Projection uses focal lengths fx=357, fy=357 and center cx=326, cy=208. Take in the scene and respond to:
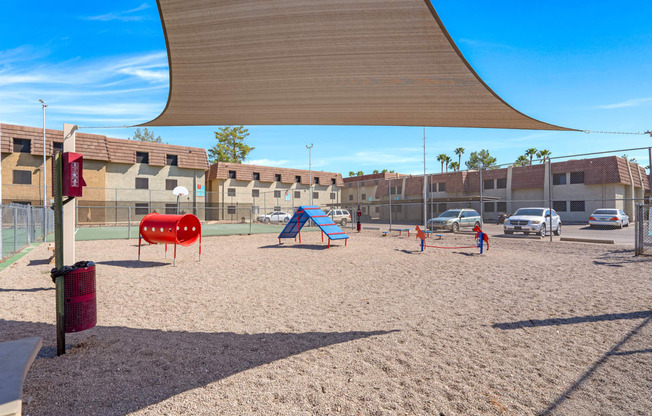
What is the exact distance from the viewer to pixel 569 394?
9.25ft

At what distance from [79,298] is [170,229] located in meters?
6.21

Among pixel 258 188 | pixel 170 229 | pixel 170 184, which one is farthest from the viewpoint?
pixel 258 188

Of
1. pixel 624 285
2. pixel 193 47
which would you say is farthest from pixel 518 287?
pixel 193 47

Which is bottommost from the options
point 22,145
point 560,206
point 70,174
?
point 560,206

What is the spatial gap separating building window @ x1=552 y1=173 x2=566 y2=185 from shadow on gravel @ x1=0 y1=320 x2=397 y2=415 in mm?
34433

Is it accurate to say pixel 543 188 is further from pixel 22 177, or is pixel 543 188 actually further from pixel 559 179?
pixel 22 177

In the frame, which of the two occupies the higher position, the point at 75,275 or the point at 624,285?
the point at 75,275

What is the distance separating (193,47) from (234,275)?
5.82m

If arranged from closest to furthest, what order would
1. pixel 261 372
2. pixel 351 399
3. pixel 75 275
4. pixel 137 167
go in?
pixel 351 399 → pixel 261 372 → pixel 75 275 → pixel 137 167

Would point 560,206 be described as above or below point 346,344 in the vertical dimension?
above

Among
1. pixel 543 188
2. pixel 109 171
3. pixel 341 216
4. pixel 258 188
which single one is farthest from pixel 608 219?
pixel 109 171

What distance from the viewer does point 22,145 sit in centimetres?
2911

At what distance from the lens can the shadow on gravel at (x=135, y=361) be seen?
2.74 meters

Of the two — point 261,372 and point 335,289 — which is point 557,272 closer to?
point 335,289
